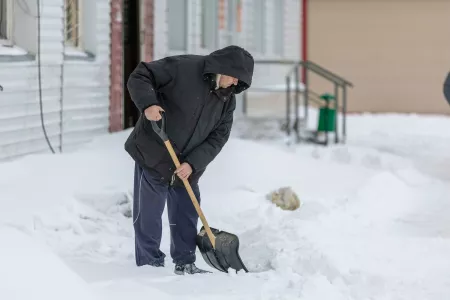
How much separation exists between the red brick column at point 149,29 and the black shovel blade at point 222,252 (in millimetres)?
6476

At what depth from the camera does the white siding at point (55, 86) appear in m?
8.20

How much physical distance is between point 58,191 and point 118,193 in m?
0.56

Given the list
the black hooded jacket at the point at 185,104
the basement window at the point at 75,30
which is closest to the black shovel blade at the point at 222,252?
the black hooded jacket at the point at 185,104

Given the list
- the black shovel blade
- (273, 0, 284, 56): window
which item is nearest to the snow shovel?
the black shovel blade

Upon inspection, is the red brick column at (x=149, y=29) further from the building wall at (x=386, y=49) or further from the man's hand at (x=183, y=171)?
the building wall at (x=386, y=49)

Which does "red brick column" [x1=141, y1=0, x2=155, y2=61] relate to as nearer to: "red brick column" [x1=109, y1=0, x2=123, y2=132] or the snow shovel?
"red brick column" [x1=109, y1=0, x2=123, y2=132]

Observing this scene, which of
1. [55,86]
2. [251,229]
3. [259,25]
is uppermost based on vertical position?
[259,25]

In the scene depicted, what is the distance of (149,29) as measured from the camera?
40.0 feet

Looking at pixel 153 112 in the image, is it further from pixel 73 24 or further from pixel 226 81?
pixel 73 24

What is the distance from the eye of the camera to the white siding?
323 inches

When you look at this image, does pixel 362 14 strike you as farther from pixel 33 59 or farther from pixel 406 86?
pixel 33 59

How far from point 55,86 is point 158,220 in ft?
11.7

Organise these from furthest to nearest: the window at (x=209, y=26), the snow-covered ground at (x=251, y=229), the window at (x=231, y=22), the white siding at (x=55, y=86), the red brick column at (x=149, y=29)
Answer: the window at (x=231, y=22), the window at (x=209, y=26), the red brick column at (x=149, y=29), the white siding at (x=55, y=86), the snow-covered ground at (x=251, y=229)

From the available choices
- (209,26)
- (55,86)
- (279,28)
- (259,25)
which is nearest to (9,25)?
(55,86)
